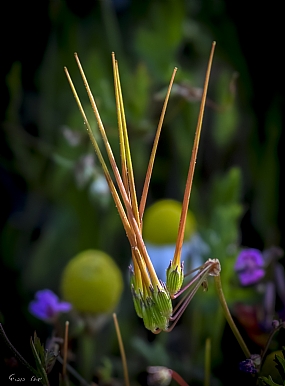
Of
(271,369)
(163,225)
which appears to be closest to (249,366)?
(271,369)

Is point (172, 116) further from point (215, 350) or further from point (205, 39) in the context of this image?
point (215, 350)

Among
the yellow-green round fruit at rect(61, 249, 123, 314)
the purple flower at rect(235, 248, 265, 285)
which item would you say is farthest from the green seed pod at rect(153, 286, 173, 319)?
the yellow-green round fruit at rect(61, 249, 123, 314)

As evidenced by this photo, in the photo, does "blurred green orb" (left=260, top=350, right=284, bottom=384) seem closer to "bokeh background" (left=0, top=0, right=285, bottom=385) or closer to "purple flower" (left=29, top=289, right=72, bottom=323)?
"purple flower" (left=29, top=289, right=72, bottom=323)

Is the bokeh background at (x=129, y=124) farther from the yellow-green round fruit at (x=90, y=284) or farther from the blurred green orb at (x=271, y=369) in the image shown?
the blurred green orb at (x=271, y=369)

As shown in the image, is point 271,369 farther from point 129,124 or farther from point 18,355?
point 129,124

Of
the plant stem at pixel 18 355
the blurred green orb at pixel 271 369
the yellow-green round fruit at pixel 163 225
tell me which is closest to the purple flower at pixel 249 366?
the blurred green orb at pixel 271 369

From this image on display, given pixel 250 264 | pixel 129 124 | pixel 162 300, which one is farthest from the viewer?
pixel 129 124
